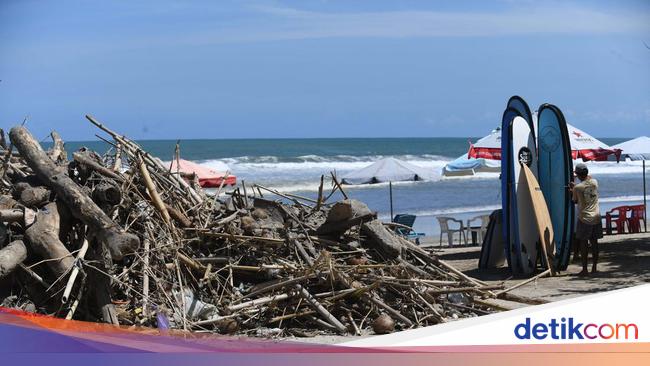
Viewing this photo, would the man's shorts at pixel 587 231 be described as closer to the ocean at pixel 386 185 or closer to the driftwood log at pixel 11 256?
the driftwood log at pixel 11 256

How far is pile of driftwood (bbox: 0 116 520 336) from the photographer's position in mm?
8562

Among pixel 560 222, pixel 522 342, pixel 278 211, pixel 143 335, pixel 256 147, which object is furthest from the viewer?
pixel 256 147

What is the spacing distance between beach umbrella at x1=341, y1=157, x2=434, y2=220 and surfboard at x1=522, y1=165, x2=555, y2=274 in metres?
7.36

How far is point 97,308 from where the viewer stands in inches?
342

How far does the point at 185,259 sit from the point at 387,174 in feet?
40.0

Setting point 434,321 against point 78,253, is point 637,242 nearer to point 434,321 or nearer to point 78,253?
point 434,321

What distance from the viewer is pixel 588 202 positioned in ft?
41.5

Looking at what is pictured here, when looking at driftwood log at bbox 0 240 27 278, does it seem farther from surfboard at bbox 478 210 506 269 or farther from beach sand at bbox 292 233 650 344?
surfboard at bbox 478 210 506 269

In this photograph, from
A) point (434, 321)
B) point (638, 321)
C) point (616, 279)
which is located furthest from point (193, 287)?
point (616, 279)

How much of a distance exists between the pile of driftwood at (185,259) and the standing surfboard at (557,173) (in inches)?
134

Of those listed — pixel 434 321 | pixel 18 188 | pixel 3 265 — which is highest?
pixel 18 188

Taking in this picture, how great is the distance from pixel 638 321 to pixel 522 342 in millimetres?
1228

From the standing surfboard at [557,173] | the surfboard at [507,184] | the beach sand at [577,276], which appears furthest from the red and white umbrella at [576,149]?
the surfboard at [507,184]

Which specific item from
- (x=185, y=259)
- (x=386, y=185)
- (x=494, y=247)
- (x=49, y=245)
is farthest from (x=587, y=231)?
(x=386, y=185)
